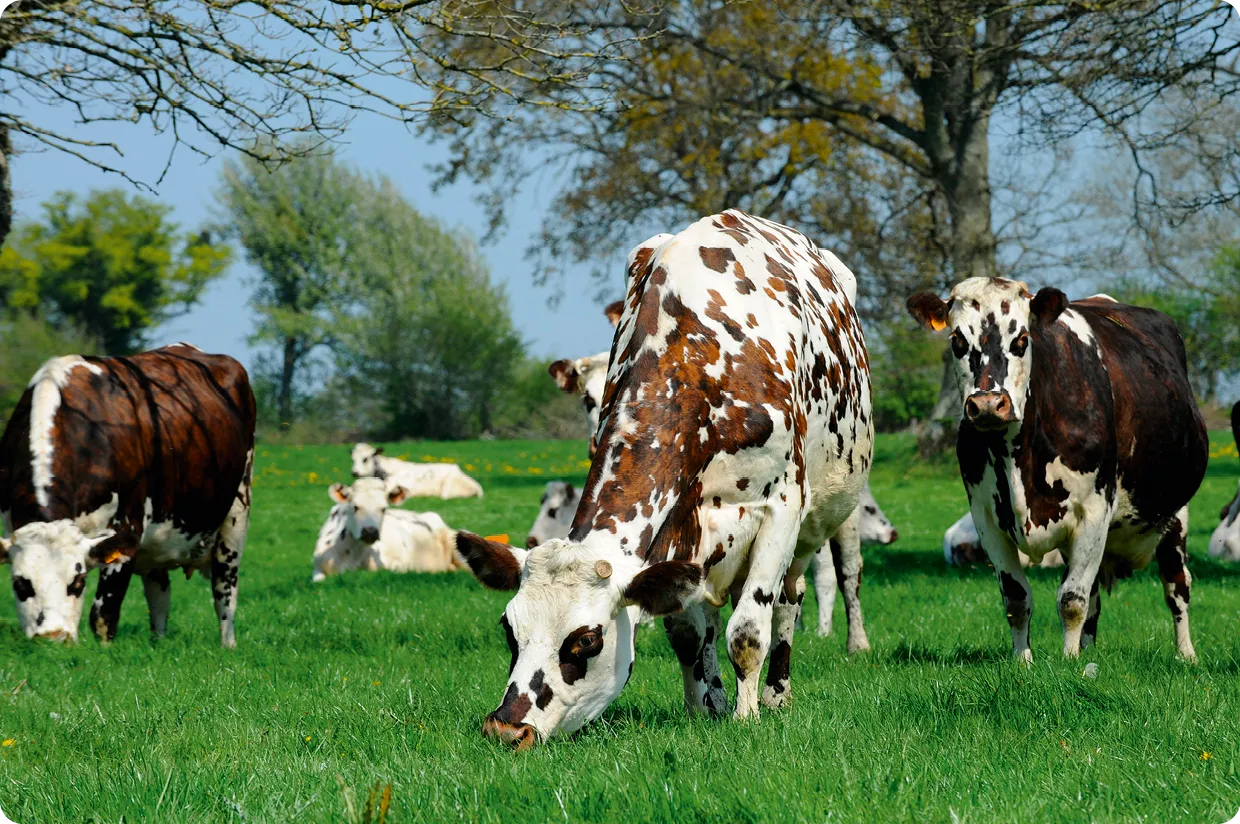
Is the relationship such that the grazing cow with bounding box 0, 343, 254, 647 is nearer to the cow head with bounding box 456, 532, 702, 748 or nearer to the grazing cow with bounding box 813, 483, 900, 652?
the grazing cow with bounding box 813, 483, 900, 652

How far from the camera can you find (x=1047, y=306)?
6812 mm

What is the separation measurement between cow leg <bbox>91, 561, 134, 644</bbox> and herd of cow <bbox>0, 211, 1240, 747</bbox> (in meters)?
0.02

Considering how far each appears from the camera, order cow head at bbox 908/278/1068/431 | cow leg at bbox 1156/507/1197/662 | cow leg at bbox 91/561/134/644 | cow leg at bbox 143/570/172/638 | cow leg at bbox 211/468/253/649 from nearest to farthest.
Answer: cow head at bbox 908/278/1068/431 < cow leg at bbox 1156/507/1197/662 < cow leg at bbox 91/561/134/644 < cow leg at bbox 211/468/253/649 < cow leg at bbox 143/570/172/638

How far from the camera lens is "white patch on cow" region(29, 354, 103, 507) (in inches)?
347

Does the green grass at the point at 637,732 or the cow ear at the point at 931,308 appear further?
the cow ear at the point at 931,308

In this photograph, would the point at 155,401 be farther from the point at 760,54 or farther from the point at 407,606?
the point at 760,54

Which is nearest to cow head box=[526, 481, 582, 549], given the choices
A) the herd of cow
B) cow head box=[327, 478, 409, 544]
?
the herd of cow

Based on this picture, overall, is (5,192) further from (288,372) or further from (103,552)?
(288,372)

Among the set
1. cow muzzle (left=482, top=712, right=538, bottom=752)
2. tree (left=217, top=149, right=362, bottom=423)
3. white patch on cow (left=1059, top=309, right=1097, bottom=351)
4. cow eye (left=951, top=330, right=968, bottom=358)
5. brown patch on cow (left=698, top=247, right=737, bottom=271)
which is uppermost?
tree (left=217, top=149, right=362, bottom=423)

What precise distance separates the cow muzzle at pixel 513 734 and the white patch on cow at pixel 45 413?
19.0ft

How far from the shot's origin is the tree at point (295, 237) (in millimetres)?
64688

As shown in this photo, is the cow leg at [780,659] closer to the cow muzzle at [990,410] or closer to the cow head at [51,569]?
the cow muzzle at [990,410]

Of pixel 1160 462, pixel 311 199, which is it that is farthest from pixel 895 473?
pixel 311 199

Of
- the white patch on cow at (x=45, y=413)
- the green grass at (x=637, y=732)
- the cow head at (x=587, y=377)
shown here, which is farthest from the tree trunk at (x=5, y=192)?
Result: the cow head at (x=587, y=377)
